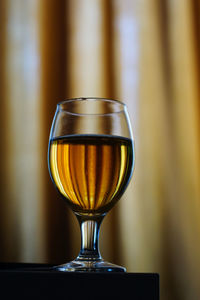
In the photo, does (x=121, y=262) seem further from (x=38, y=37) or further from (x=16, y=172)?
(x=38, y=37)

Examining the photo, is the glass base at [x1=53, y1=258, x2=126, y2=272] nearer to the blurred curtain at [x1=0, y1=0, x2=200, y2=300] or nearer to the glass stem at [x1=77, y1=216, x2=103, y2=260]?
the glass stem at [x1=77, y1=216, x2=103, y2=260]

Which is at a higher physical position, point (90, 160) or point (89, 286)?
point (90, 160)

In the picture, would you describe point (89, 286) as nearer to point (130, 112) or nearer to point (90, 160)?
point (90, 160)

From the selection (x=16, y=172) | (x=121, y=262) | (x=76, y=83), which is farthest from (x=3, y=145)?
(x=121, y=262)

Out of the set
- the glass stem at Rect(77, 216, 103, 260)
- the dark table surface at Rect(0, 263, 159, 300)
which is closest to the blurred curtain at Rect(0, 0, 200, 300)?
the glass stem at Rect(77, 216, 103, 260)

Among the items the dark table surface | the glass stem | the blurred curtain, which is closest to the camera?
the dark table surface

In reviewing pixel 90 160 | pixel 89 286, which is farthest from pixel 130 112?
pixel 89 286

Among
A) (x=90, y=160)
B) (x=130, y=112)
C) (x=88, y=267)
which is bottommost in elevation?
(x=88, y=267)
